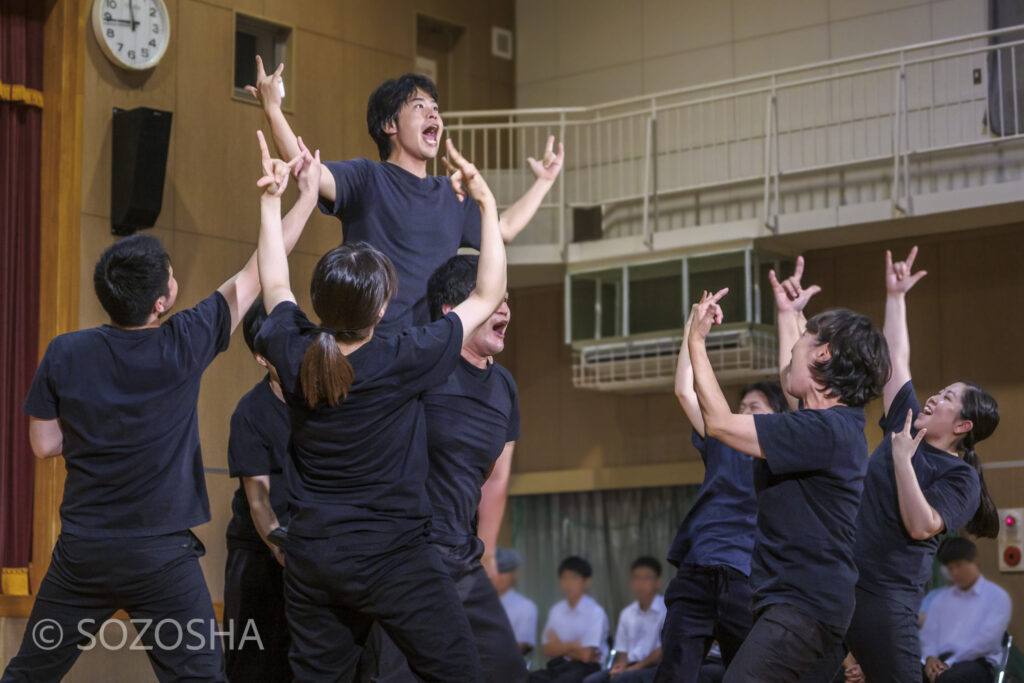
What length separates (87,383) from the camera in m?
3.28

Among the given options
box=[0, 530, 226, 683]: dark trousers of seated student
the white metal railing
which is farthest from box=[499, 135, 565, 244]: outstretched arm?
the white metal railing

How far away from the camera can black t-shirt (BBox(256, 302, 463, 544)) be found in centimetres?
287

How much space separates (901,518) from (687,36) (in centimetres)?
772

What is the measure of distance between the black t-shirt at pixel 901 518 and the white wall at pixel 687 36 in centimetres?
634

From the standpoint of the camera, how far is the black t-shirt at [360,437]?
287 cm

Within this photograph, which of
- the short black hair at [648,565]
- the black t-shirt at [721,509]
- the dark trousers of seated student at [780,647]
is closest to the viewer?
the dark trousers of seated student at [780,647]

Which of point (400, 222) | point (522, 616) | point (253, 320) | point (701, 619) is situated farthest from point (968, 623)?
point (400, 222)

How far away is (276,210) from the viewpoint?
125 inches

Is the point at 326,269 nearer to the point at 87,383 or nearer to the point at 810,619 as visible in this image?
the point at 87,383

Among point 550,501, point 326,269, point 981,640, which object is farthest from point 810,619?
point 550,501

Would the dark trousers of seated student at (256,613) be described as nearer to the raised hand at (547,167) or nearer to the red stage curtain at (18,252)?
the raised hand at (547,167)

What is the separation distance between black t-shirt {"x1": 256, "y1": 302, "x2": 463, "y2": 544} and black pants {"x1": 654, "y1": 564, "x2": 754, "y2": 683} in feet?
7.60

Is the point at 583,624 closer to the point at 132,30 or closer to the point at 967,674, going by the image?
the point at 967,674

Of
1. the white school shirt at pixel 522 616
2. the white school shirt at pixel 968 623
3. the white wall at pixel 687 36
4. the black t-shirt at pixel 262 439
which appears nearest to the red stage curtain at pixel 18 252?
the white school shirt at pixel 522 616
